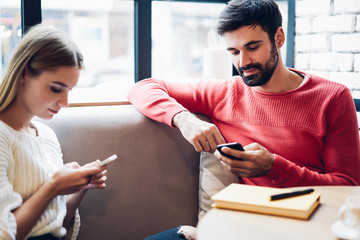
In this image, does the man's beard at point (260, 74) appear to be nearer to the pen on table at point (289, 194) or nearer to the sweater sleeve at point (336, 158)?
the sweater sleeve at point (336, 158)

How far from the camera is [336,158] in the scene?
4.54 feet

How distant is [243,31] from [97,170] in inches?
32.2

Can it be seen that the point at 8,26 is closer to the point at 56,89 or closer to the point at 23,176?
the point at 56,89

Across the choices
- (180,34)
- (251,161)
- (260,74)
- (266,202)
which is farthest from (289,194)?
(180,34)

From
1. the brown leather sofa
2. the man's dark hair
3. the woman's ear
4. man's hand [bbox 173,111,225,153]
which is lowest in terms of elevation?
the brown leather sofa

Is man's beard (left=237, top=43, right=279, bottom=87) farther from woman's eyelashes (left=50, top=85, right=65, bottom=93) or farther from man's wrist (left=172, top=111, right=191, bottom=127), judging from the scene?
woman's eyelashes (left=50, top=85, right=65, bottom=93)

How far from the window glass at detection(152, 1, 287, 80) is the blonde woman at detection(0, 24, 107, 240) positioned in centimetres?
113

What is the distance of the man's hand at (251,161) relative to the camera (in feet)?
4.04

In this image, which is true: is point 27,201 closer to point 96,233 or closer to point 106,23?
point 96,233

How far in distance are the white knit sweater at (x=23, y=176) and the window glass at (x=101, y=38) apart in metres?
0.91

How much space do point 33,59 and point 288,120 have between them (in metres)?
0.97

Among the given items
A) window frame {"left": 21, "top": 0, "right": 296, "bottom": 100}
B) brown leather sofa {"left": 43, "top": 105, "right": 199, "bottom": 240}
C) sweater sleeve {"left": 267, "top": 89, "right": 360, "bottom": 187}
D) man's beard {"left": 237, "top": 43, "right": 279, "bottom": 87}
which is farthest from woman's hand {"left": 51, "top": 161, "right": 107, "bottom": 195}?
window frame {"left": 21, "top": 0, "right": 296, "bottom": 100}

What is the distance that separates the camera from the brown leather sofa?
147cm

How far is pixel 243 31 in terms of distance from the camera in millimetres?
1502
